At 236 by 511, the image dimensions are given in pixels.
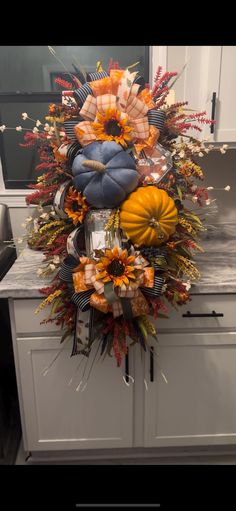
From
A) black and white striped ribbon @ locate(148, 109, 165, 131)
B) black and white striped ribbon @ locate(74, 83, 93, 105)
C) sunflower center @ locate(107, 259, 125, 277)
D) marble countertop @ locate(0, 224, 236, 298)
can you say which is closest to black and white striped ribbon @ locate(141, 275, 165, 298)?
Result: sunflower center @ locate(107, 259, 125, 277)

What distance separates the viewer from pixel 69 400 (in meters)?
1.57

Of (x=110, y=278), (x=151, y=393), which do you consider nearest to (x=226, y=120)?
(x=110, y=278)

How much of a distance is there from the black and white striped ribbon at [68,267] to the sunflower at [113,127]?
38 centimetres

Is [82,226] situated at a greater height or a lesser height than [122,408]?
greater

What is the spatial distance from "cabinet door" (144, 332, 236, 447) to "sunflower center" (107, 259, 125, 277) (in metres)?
0.46

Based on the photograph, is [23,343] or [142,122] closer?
[142,122]

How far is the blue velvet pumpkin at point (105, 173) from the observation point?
1117 millimetres

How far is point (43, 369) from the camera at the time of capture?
1524 millimetres

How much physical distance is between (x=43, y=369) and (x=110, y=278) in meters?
0.61

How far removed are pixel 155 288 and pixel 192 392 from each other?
0.60m
